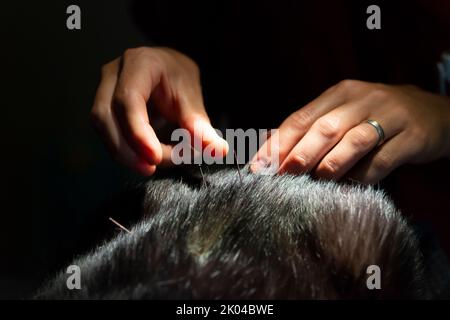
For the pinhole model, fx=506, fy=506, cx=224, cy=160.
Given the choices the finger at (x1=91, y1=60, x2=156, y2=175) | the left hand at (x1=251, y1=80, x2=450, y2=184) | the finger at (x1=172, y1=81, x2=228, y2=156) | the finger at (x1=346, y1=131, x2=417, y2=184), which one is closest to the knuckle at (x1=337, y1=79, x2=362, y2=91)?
the left hand at (x1=251, y1=80, x2=450, y2=184)

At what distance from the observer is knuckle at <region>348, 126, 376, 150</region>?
72 cm

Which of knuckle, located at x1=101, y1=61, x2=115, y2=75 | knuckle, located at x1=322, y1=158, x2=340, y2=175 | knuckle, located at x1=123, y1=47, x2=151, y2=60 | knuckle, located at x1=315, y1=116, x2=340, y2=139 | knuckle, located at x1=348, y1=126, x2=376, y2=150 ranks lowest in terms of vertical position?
knuckle, located at x1=322, y1=158, x2=340, y2=175

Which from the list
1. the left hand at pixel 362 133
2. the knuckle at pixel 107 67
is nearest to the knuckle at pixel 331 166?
the left hand at pixel 362 133

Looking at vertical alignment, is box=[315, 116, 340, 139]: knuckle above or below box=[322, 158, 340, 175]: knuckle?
above

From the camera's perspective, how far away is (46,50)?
0.91 m

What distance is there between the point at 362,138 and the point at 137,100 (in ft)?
1.10

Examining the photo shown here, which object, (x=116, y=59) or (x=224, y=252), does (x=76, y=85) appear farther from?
(x=224, y=252)

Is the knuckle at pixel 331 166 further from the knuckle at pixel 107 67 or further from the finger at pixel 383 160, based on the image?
the knuckle at pixel 107 67

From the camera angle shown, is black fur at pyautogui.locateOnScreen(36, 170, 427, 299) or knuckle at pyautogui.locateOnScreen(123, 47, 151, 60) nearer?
black fur at pyautogui.locateOnScreen(36, 170, 427, 299)

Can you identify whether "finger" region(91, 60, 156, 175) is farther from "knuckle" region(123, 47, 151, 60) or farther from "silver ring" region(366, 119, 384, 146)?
"silver ring" region(366, 119, 384, 146)

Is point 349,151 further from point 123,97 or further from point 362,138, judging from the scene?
point 123,97

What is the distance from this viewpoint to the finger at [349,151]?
70 cm

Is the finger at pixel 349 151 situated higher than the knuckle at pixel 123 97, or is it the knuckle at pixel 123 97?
the knuckle at pixel 123 97

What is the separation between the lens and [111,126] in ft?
2.56
